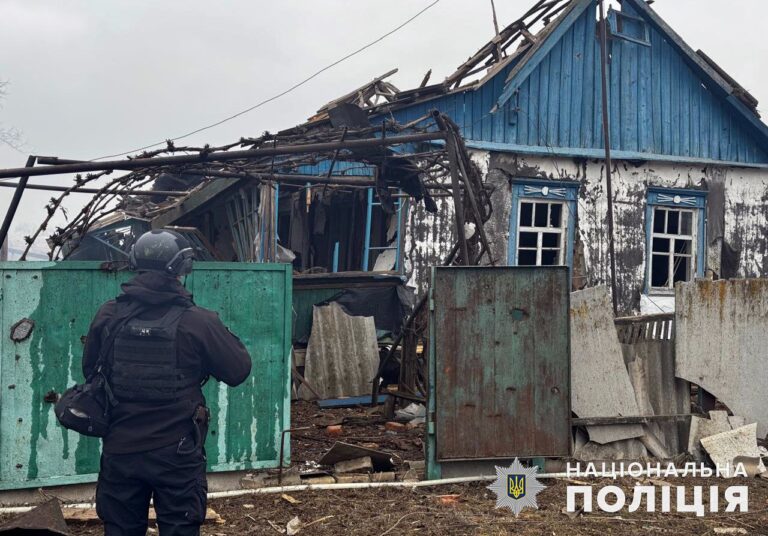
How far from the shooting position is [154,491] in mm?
3740

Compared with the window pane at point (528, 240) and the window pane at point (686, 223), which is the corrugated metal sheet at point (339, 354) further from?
the window pane at point (686, 223)

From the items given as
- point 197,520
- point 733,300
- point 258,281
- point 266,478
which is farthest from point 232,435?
point 733,300

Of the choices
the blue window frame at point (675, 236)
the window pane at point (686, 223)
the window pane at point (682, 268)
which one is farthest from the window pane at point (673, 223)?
the window pane at point (682, 268)

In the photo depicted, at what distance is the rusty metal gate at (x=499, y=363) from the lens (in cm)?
616

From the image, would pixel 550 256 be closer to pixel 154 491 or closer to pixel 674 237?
pixel 674 237

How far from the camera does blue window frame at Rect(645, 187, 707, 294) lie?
13648mm

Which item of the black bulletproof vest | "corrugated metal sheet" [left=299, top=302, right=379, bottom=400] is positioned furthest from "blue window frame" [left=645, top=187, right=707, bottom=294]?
the black bulletproof vest

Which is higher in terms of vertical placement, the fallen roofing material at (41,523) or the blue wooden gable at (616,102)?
the blue wooden gable at (616,102)

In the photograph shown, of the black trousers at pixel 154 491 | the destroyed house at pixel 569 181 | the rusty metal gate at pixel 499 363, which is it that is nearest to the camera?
the black trousers at pixel 154 491

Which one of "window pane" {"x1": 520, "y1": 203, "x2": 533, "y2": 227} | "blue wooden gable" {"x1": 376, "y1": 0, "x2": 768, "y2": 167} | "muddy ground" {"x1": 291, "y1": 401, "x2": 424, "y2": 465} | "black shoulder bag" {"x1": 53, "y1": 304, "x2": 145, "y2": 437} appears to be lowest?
"muddy ground" {"x1": 291, "y1": 401, "x2": 424, "y2": 465}

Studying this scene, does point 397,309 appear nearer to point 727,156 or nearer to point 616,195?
point 616,195

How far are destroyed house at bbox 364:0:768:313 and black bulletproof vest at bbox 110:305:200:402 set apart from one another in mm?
8296

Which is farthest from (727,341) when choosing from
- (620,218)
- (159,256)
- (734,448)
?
(620,218)

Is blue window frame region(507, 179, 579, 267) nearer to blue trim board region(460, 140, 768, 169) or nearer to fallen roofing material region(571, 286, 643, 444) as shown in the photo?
blue trim board region(460, 140, 768, 169)
